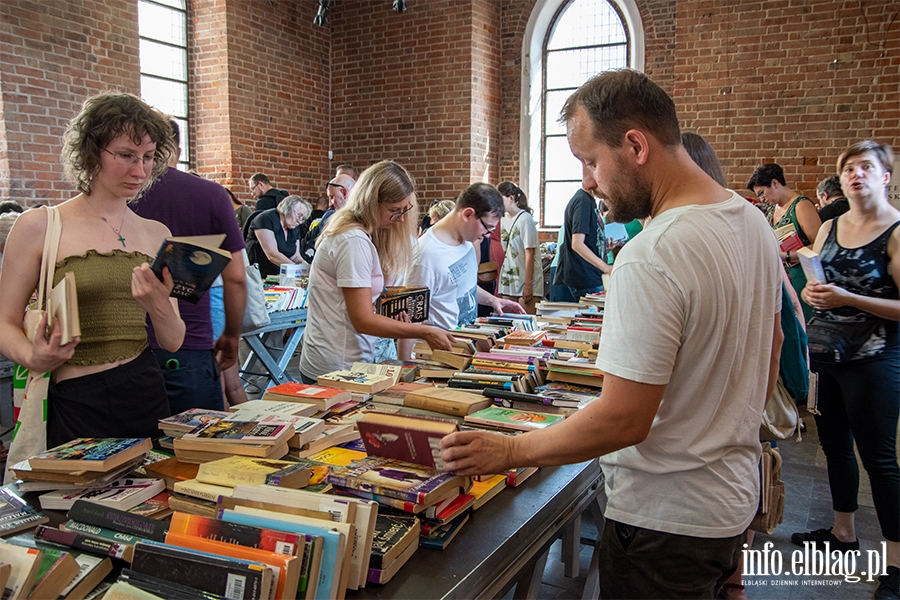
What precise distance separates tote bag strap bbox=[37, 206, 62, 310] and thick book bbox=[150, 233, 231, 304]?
24 centimetres

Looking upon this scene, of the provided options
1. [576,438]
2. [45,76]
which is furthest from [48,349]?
[45,76]

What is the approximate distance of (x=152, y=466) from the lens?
1.45 meters

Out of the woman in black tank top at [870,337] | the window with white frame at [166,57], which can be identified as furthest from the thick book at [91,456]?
the window with white frame at [166,57]

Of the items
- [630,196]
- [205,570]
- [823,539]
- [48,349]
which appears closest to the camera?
[205,570]

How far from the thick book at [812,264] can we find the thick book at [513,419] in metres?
1.42

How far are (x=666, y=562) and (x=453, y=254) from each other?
6.84 feet

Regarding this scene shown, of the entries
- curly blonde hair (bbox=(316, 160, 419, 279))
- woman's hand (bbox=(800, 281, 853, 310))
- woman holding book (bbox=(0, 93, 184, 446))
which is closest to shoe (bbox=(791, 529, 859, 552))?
woman's hand (bbox=(800, 281, 853, 310))

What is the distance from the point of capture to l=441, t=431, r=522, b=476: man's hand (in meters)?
1.25

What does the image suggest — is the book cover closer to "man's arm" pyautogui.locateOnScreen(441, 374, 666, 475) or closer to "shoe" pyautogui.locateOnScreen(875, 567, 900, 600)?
"man's arm" pyautogui.locateOnScreen(441, 374, 666, 475)

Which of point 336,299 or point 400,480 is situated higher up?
point 336,299

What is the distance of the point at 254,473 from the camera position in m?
1.29

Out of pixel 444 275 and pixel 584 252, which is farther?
pixel 584 252

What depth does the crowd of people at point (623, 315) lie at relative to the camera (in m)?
1.15

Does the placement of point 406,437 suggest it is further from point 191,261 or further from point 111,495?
point 191,261
